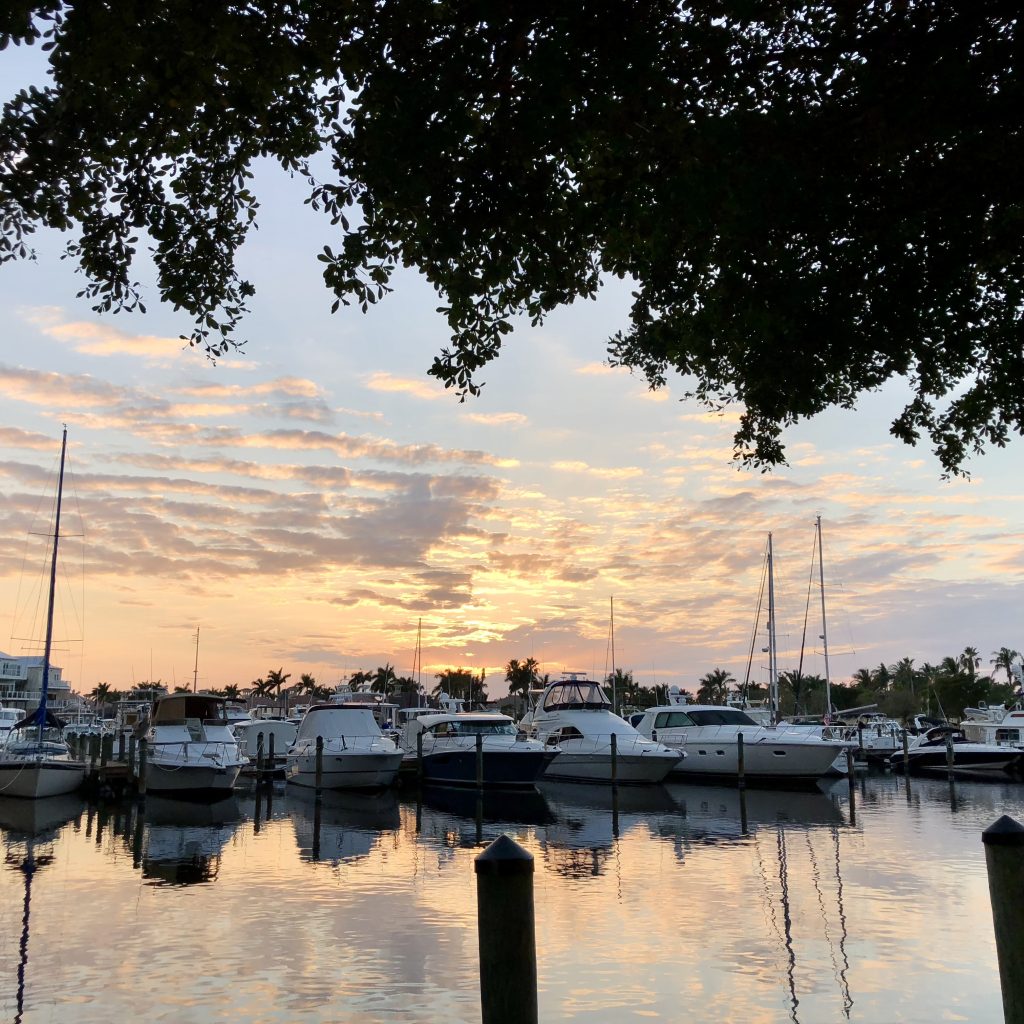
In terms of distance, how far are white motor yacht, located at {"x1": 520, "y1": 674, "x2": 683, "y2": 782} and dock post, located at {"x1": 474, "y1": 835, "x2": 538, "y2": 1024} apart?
3009 centimetres

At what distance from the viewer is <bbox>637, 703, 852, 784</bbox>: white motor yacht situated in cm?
3759

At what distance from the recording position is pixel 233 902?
52.2 ft

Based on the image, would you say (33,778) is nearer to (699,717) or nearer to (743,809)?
(743,809)

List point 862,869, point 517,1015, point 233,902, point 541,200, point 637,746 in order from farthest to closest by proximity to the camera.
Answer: point 637,746 < point 862,869 < point 233,902 < point 541,200 < point 517,1015

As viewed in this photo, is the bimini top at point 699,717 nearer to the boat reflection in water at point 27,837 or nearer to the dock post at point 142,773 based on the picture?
the dock post at point 142,773

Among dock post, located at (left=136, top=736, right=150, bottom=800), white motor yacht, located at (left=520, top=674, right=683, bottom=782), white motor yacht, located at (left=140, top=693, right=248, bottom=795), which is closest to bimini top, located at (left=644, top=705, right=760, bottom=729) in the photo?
white motor yacht, located at (left=520, top=674, right=683, bottom=782)

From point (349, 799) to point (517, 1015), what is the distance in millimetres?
31460

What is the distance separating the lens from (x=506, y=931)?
5.02m

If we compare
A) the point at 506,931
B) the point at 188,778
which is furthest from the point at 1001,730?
the point at 506,931

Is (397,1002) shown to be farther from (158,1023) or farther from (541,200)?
(541,200)

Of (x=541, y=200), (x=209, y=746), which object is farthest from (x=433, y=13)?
(x=209, y=746)

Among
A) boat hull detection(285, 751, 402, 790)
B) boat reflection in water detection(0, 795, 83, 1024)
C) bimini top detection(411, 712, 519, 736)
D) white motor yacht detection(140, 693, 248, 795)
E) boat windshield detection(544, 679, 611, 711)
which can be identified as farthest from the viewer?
boat windshield detection(544, 679, 611, 711)

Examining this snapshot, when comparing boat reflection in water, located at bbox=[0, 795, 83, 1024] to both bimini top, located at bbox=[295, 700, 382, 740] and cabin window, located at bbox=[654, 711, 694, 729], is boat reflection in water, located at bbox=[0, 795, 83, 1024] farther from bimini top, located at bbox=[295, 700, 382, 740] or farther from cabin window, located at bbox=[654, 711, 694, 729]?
cabin window, located at bbox=[654, 711, 694, 729]

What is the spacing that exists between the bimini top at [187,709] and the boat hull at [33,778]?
3550mm
